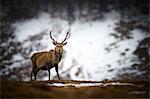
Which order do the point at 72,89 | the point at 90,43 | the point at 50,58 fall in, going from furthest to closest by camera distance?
the point at 90,43 < the point at 50,58 < the point at 72,89

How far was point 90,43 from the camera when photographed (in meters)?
9.12

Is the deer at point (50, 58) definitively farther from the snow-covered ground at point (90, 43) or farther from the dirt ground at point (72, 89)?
the snow-covered ground at point (90, 43)

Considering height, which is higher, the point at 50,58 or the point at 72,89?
the point at 50,58

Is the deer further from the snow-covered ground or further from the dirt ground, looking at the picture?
the snow-covered ground

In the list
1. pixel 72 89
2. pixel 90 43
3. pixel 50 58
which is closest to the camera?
pixel 72 89

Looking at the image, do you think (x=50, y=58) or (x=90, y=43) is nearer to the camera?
(x=50, y=58)

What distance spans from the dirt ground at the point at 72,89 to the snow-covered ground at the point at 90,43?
4002 mm

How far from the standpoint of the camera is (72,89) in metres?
4.37

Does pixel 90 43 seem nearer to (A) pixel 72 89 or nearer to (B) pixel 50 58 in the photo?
(B) pixel 50 58

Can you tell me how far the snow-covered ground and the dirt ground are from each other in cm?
400

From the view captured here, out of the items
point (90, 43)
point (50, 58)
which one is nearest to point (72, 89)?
point (50, 58)

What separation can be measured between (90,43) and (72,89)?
15.8 feet

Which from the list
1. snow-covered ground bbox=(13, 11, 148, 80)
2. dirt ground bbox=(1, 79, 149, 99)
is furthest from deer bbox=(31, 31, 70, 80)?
snow-covered ground bbox=(13, 11, 148, 80)

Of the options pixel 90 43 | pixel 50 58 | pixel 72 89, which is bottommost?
pixel 72 89
